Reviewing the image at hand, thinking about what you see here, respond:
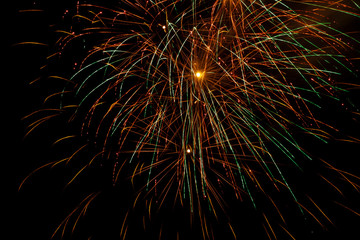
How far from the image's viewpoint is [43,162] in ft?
5.92

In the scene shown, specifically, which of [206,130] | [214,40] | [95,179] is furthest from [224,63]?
[95,179]

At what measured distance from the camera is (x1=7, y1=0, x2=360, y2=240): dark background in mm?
1751

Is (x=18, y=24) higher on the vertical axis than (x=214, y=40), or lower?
higher

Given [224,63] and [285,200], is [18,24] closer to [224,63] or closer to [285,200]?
[224,63]

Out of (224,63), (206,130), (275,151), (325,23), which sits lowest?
(275,151)

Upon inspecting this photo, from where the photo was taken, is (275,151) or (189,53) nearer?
(189,53)

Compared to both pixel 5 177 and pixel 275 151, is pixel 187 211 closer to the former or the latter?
pixel 275 151

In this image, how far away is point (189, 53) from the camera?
1.68 metres

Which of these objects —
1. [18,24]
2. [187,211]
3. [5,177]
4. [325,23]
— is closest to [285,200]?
[187,211]

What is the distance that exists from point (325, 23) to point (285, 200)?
5.36ft

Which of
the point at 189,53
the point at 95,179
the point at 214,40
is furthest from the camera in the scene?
the point at 95,179

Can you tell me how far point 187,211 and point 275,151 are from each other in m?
1.05

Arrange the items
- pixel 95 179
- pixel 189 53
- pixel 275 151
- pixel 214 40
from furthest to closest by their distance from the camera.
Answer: pixel 275 151 < pixel 95 179 < pixel 189 53 < pixel 214 40

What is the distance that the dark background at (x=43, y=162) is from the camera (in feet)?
5.74
